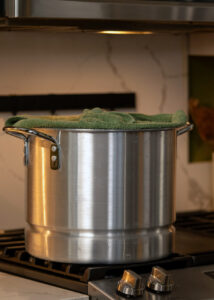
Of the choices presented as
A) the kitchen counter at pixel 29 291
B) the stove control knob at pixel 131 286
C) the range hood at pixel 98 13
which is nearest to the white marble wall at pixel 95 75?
the range hood at pixel 98 13

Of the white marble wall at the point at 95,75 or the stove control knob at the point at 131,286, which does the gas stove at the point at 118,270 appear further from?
the white marble wall at the point at 95,75

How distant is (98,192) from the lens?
4.18 feet

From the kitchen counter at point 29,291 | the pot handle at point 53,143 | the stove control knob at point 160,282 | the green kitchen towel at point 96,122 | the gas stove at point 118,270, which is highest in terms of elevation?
the green kitchen towel at point 96,122

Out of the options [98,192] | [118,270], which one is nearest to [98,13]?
[98,192]

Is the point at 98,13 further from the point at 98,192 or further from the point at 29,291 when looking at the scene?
the point at 29,291

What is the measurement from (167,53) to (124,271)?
0.78 m

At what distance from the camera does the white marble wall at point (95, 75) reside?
1.67m

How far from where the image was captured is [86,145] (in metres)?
1.26

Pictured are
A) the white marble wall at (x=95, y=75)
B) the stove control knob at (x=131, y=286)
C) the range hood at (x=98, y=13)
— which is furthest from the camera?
the white marble wall at (x=95, y=75)

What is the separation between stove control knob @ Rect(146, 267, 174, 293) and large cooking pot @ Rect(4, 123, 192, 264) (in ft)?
0.34

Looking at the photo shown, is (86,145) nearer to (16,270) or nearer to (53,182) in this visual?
(53,182)

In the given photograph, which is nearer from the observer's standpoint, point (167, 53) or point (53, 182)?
point (53, 182)

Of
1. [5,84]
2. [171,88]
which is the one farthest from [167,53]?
[5,84]

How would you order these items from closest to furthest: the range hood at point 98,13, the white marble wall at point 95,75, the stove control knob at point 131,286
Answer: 1. the stove control knob at point 131,286
2. the range hood at point 98,13
3. the white marble wall at point 95,75
